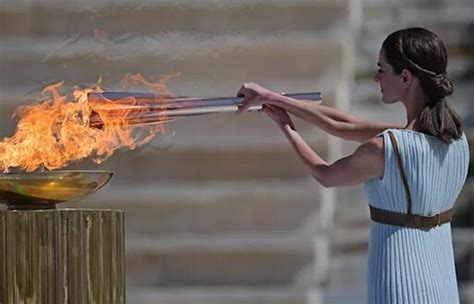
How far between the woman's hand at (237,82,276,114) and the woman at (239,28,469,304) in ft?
1.34

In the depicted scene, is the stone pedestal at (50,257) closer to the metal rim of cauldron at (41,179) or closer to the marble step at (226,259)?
the metal rim of cauldron at (41,179)

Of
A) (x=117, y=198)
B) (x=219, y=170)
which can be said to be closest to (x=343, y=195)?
(x=219, y=170)

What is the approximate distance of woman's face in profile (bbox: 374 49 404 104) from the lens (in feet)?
11.4

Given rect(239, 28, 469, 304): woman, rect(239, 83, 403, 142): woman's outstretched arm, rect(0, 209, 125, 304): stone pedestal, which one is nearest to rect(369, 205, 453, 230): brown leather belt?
rect(239, 28, 469, 304): woman

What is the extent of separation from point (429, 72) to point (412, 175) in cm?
28

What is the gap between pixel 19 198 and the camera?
3623 millimetres

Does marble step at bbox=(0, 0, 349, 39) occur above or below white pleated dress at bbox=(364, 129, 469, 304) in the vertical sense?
above

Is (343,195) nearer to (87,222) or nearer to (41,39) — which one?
(41,39)

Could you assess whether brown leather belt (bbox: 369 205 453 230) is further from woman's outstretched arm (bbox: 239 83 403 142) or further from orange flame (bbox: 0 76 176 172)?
orange flame (bbox: 0 76 176 172)

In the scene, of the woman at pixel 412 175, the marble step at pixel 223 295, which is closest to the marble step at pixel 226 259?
the marble step at pixel 223 295

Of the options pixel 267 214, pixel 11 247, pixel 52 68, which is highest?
pixel 52 68

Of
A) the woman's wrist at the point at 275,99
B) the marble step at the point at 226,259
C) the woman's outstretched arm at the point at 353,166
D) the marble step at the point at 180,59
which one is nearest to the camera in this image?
the woman's outstretched arm at the point at 353,166

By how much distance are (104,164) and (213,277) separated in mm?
736

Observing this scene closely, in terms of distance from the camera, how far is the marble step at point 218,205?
19.9 ft
